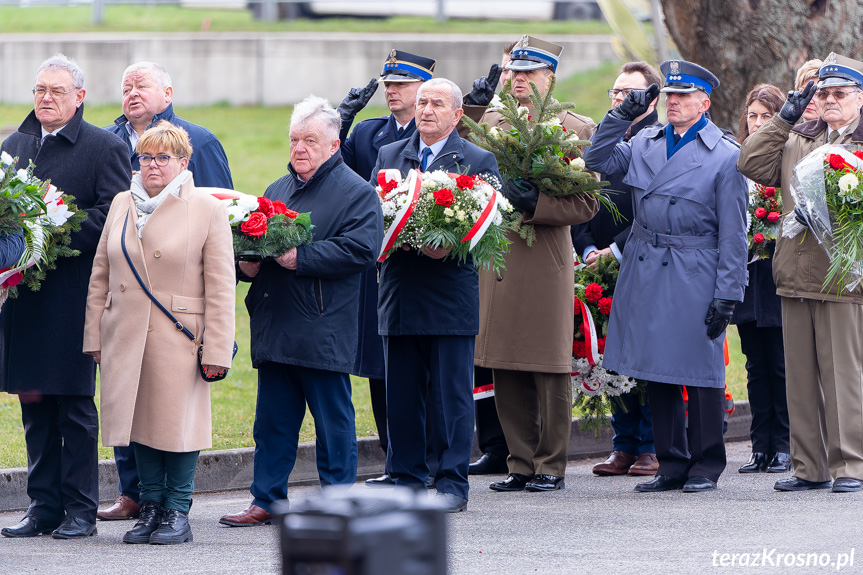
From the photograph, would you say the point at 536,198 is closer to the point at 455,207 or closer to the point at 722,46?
the point at 455,207

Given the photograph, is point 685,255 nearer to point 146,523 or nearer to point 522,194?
point 522,194

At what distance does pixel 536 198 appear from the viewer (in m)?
7.86

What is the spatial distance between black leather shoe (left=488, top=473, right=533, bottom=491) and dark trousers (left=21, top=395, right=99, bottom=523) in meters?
2.48

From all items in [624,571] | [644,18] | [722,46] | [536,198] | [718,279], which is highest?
[644,18]

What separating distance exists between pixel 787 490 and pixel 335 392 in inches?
108

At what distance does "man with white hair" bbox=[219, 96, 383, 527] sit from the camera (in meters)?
6.88

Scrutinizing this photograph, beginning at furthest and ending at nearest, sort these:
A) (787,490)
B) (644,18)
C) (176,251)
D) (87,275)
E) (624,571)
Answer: (644,18), (787,490), (87,275), (176,251), (624,571)

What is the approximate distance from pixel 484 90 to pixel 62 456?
3506 mm

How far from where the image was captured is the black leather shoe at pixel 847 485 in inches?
302

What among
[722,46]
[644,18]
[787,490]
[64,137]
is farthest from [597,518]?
[644,18]

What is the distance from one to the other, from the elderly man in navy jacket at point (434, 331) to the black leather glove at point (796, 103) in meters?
1.76

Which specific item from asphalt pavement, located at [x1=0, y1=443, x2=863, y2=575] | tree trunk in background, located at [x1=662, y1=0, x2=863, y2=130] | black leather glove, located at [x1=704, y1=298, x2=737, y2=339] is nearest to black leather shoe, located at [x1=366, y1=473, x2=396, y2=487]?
asphalt pavement, located at [x1=0, y1=443, x2=863, y2=575]

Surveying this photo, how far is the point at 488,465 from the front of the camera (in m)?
8.98

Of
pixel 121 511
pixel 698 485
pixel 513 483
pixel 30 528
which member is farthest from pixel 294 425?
pixel 698 485
